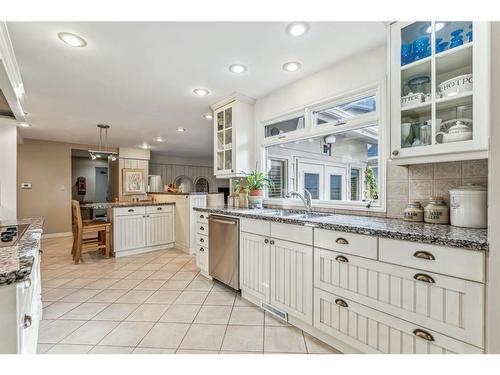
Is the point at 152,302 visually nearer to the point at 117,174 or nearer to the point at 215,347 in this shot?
the point at 215,347

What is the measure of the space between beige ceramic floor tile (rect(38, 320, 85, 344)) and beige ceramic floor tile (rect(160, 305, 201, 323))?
28.3 inches

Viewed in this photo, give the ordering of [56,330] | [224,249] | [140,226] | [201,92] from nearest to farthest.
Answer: [56,330] < [224,249] < [201,92] < [140,226]

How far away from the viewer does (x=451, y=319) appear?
1.13 metres

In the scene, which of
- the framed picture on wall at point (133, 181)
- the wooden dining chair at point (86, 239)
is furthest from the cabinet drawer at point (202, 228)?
the framed picture on wall at point (133, 181)

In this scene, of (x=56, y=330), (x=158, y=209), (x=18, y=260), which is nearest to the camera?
(x=18, y=260)

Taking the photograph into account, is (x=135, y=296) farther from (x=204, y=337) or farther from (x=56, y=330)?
(x=204, y=337)

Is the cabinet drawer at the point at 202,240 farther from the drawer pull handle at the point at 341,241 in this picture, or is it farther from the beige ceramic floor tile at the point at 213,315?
the drawer pull handle at the point at 341,241

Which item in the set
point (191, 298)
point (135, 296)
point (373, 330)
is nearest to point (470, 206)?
point (373, 330)

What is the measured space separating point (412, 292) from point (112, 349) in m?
2.04

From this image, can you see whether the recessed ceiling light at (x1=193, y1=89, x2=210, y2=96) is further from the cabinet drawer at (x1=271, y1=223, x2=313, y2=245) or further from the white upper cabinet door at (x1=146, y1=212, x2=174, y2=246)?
the white upper cabinet door at (x1=146, y1=212, x2=174, y2=246)

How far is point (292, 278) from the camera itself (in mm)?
1911

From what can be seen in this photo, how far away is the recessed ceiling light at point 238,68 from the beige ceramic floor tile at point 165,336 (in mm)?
2465

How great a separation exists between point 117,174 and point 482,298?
25.1 ft
